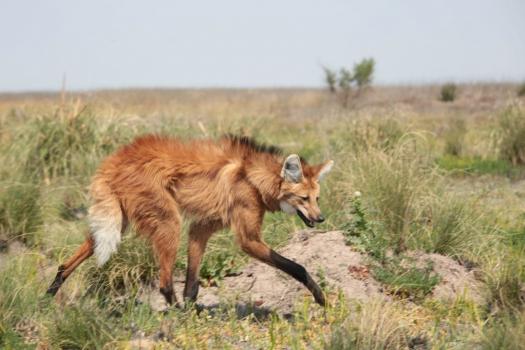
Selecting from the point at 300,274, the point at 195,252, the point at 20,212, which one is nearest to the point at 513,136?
the point at 300,274

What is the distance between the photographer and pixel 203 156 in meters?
5.08

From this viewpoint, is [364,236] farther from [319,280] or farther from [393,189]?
[393,189]

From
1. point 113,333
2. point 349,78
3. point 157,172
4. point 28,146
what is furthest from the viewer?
point 349,78

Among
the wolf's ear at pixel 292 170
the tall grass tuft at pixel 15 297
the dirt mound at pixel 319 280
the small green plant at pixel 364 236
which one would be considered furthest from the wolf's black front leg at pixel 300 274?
the tall grass tuft at pixel 15 297

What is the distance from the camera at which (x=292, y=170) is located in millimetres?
4840

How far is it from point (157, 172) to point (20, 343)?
152cm

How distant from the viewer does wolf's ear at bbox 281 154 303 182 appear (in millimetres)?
4781

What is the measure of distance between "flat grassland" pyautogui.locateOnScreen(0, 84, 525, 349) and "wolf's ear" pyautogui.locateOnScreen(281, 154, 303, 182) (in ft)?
2.64

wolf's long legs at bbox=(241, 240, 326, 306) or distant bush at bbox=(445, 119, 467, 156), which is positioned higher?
distant bush at bbox=(445, 119, 467, 156)

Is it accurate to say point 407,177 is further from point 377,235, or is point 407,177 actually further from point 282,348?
point 282,348

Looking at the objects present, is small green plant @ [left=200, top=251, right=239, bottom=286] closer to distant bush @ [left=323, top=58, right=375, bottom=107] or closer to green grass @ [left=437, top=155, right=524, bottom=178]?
green grass @ [left=437, top=155, right=524, bottom=178]

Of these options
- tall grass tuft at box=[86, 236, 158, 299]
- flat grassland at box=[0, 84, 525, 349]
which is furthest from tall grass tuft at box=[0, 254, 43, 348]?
tall grass tuft at box=[86, 236, 158, 299]

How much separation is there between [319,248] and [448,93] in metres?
25.2

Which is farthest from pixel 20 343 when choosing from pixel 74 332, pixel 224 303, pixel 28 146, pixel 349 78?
pixel 349 78
